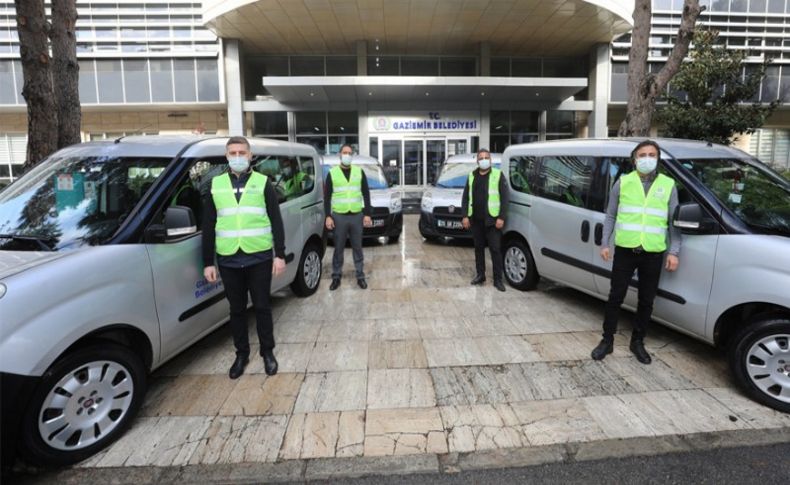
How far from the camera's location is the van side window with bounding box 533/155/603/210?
4.92m

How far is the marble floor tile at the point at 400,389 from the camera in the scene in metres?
3.47

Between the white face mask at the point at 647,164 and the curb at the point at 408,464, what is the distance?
198 centimetres

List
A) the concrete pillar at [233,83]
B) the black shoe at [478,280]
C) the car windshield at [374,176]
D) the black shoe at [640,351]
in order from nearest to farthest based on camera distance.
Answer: the black shoe at [640,351] < the black shoe at [478,280] < the car windshield at [374,176] < the concrete pillar at [233,83]

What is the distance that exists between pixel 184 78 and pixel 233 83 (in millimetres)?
2275

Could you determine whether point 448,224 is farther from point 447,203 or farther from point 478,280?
point 478,280

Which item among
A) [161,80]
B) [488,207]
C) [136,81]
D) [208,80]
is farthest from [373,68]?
[488,207]

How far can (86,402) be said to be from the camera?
9.05 ft

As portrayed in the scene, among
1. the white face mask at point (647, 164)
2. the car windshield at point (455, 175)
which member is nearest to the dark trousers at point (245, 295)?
the white face mask at point (647, 164)

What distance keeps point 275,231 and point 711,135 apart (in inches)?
726

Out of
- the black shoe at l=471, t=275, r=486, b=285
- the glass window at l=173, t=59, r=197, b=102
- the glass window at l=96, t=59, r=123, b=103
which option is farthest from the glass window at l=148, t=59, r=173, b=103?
the black shoe at l=471, t=275, r=486, b=285

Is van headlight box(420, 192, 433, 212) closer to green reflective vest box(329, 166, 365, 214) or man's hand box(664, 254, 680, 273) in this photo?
green reflective vest box(329, 166, 365, 214)

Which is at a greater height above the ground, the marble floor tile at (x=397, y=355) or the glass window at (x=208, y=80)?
the glass window at (x=208, y=80)

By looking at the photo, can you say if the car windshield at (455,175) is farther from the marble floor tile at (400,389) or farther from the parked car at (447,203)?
the marble floor tile at (400,389)

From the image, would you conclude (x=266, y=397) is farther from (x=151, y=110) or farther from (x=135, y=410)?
(x=151, y=110)
